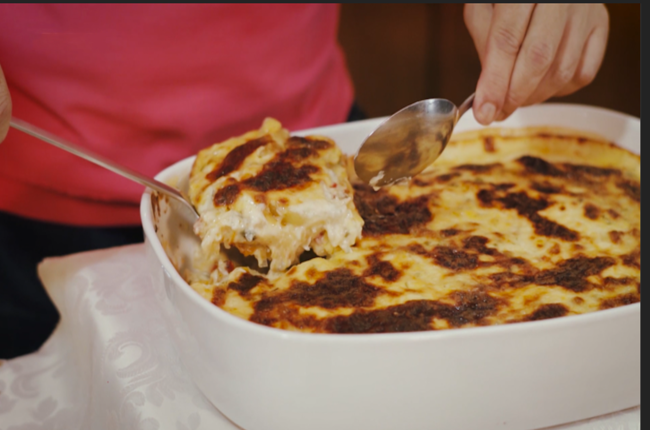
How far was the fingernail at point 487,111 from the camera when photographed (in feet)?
3.88

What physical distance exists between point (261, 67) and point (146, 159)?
1.21 feet

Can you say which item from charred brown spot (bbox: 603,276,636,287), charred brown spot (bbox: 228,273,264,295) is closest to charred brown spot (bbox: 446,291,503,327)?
charred brown spot (bbox: 603,276,636,287)

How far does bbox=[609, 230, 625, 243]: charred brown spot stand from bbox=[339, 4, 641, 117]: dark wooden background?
250 cm

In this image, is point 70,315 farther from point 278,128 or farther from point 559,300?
point 559,300

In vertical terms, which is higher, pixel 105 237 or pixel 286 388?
pixel 286 388

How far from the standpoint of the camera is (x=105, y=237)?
1440mm

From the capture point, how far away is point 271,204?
1.03 m

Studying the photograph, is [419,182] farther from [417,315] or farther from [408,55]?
[408,55]

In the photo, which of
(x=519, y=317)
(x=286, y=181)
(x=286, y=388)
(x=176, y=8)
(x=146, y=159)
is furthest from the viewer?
(x=146, y=159)

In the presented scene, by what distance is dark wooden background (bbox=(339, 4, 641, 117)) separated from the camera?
12.0ft

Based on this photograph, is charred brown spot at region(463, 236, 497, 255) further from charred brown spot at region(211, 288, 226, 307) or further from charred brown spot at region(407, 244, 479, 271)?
charred brown spot at region(211, 288, 226, 307)

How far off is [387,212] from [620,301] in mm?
466

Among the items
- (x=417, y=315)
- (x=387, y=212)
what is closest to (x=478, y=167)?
(x=387, y=212)

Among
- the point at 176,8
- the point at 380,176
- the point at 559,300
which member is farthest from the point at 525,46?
the point at 176,8
